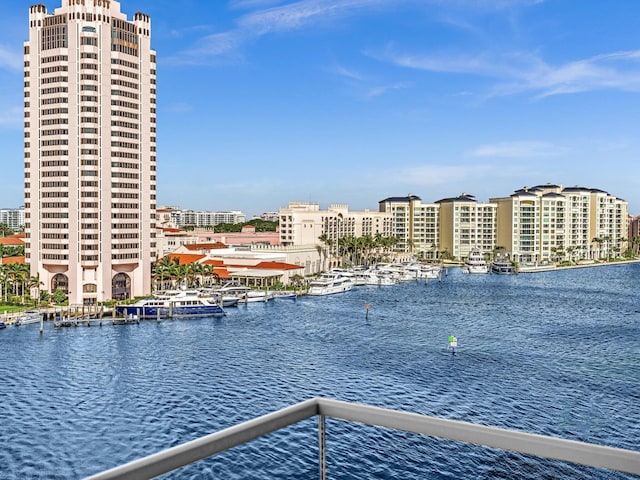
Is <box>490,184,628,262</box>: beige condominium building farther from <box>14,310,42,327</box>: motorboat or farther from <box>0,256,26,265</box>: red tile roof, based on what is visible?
<box>14,310,42,327</box>: motorboat

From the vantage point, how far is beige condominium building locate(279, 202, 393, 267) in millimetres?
76062

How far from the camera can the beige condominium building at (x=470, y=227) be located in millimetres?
95688

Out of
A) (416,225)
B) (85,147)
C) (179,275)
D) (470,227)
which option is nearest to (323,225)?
(416,225)

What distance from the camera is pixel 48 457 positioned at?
1577cm

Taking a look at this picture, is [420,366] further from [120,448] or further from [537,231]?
[537,231]

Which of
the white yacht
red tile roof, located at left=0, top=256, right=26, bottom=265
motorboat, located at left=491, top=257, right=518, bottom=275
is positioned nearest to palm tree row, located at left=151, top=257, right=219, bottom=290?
the white yacht

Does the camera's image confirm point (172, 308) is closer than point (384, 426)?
No

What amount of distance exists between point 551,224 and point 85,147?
70.5m

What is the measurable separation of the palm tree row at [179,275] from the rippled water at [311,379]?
9462 mm

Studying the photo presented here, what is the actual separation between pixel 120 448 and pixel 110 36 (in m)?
37.2

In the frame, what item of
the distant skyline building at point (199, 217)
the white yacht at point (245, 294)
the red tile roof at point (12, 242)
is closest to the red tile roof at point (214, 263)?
the white yacht at point (245, 294)

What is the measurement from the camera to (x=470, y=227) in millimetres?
95688

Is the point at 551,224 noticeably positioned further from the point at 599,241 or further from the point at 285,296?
the point at 285,296

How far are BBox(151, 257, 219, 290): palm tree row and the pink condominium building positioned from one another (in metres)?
2.60
